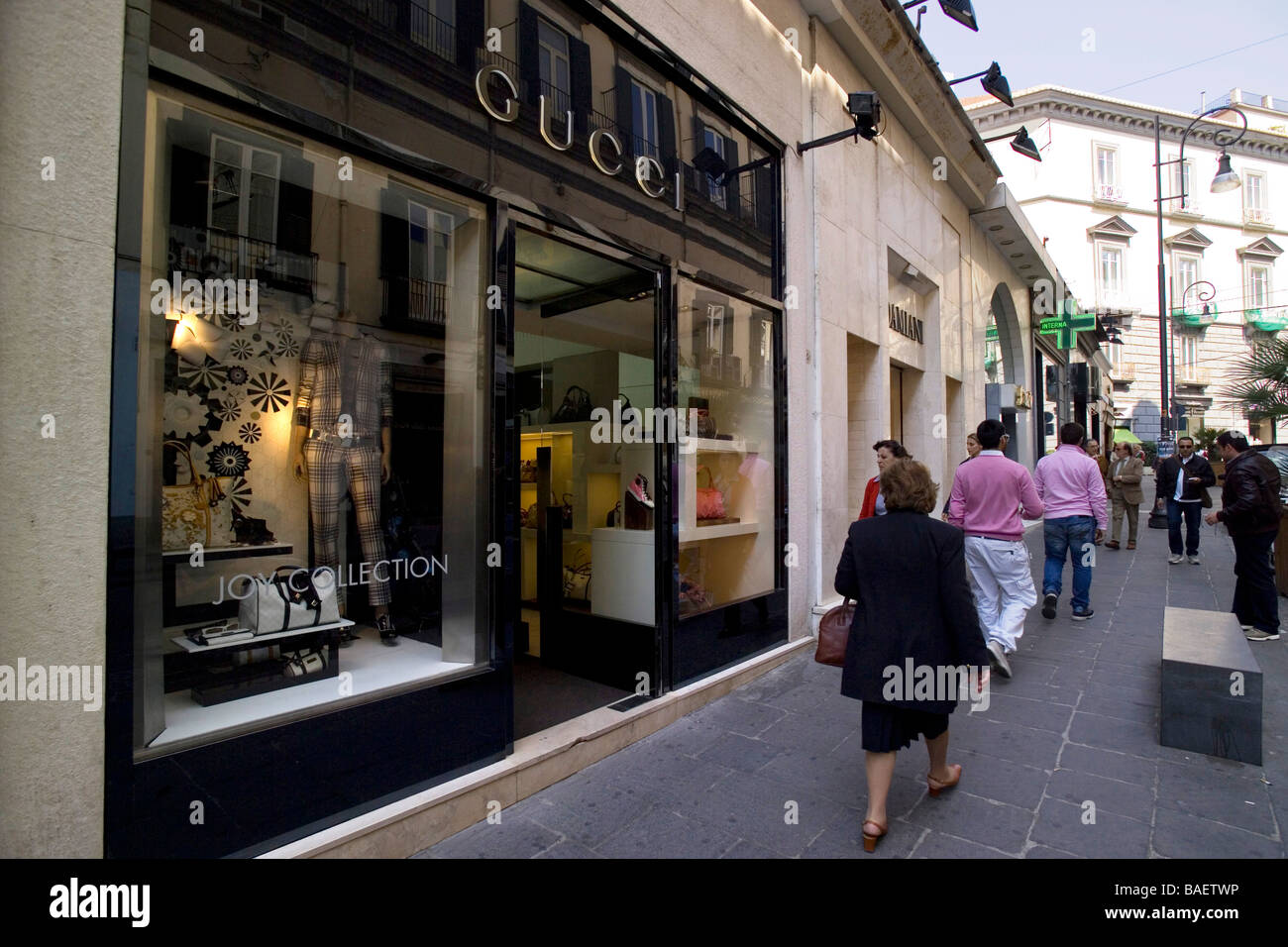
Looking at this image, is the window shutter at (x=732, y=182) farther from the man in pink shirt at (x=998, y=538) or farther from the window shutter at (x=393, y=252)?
the window shutter at (x=393, y=252)

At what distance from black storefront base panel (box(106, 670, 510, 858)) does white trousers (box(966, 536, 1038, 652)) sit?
13.5ft

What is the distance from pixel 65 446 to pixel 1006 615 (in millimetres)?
6045

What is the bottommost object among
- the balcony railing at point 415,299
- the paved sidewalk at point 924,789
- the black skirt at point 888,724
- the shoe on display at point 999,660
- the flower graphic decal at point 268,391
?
the paved sidewalk at point 924,789

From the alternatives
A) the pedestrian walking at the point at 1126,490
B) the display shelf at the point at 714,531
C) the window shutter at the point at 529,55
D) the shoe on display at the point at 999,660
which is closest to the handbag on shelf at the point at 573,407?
the display shelf at the point at 714,531

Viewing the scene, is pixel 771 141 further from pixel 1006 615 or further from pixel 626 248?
pixel 1006 615

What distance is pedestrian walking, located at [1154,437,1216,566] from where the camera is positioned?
32.1 feet

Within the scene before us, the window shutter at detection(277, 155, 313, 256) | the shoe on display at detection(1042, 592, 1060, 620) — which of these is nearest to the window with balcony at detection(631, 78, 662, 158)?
the window shutter at detection(277, 155, 313, 256)

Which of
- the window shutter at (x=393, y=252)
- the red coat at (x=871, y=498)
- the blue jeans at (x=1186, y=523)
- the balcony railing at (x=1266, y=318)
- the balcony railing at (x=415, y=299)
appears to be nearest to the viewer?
the window shutter at (x=393, y=252)

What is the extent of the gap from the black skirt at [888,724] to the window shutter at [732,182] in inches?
175

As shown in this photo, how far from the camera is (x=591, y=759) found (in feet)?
13.2

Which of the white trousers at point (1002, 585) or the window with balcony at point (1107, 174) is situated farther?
the window with balcony at point (1107, 174)

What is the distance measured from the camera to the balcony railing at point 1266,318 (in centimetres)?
4106

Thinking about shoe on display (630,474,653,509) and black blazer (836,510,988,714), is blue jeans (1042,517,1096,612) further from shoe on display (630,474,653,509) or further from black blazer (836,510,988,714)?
black blazer (836,510,988,714)
